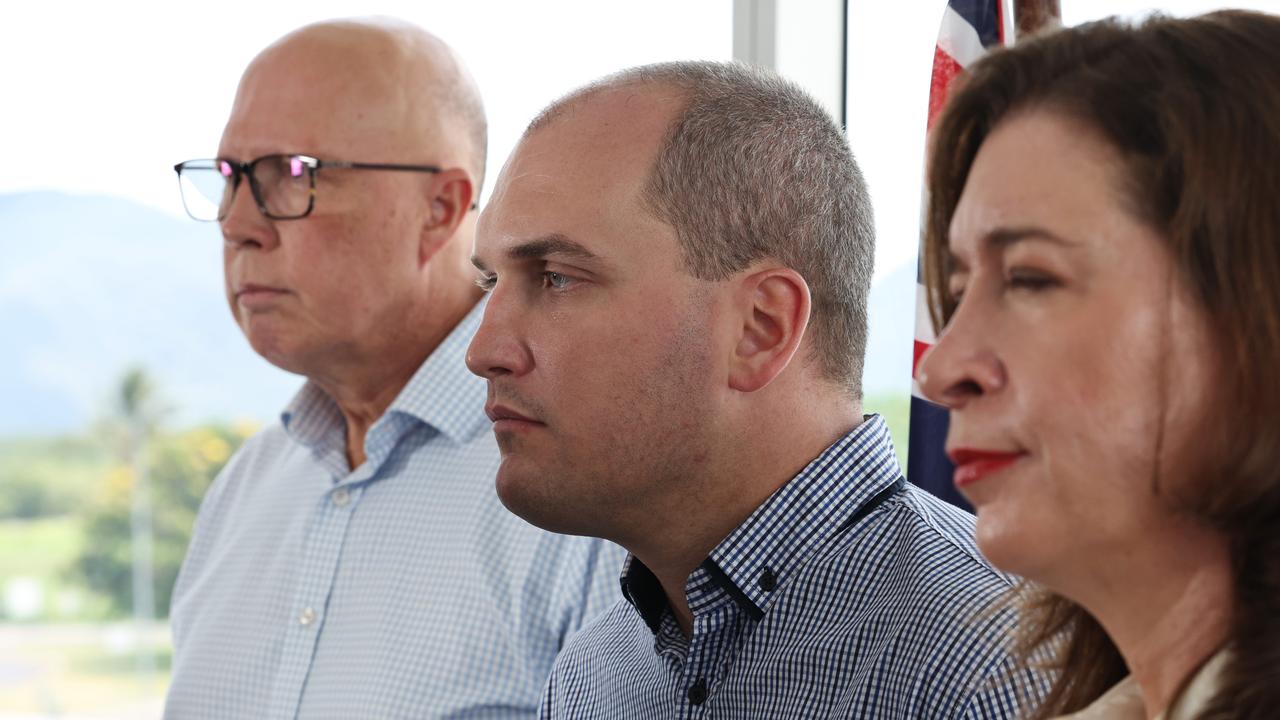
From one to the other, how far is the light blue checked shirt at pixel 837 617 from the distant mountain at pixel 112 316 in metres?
4.51

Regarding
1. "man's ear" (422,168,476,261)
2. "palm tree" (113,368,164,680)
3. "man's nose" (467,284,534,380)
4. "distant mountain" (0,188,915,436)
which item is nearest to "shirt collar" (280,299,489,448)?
"man's ear" (422,168,476,261)

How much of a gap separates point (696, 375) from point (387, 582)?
0.76 m

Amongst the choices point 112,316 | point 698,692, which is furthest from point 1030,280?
point 112,316

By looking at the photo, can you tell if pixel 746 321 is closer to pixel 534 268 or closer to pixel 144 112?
pixel 534 268

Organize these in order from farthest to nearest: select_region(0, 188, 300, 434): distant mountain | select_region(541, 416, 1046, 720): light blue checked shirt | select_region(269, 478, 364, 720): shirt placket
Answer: select_region(0, 188, 300, 434): distant mountain → select_region(269, 478, 364, 720): shirt placket → select_region(541, 416, 1046, 720): light blue checked shirt

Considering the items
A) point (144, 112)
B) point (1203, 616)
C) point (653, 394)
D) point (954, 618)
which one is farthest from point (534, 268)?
point (144, 112)

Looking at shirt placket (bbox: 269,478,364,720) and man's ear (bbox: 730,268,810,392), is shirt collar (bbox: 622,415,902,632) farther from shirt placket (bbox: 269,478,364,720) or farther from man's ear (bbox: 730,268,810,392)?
shirt placket (bbox: 269,478,364,720)

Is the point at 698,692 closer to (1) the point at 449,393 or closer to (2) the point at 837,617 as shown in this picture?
(2) the point at 837,617

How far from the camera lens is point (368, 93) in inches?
81.2

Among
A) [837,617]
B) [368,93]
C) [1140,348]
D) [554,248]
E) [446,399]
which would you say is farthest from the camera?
[368,93]

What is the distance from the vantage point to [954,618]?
3.55 feet

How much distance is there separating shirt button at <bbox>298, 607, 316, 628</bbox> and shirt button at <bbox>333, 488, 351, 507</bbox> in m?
0.17

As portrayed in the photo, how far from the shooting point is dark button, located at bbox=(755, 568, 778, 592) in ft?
4.05

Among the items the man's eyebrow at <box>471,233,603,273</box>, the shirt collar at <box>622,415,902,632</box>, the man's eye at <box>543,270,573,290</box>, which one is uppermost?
the man's eyebrow at <box>471,233,603,273</box>
